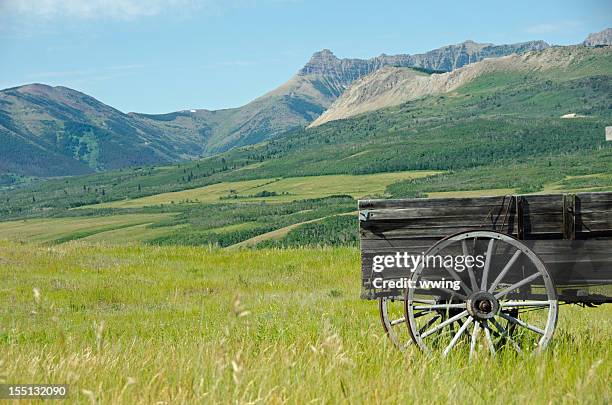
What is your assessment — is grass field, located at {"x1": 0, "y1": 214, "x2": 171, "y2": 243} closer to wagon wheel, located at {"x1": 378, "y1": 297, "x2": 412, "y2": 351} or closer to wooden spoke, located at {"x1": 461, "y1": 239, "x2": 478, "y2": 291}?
wagon wheel, located at {"x1": 378, "y1": 297, "x2": 412, "y2": 351}

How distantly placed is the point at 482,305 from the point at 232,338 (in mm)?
2970

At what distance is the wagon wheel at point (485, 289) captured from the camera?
663cm

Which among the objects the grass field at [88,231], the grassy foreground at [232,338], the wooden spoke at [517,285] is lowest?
the grass field at [88,231]

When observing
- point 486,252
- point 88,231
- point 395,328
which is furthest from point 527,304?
point 88,231

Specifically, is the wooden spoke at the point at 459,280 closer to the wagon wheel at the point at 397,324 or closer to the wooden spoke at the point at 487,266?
the wooden spoke at the point at 487,266

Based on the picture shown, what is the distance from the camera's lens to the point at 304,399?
4.68 m

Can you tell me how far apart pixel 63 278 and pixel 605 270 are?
13.3 metres

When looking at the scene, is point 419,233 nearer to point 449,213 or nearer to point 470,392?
point 449,213

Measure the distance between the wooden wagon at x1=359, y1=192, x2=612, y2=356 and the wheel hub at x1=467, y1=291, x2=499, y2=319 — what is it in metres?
0.01

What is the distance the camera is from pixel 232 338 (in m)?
8.16

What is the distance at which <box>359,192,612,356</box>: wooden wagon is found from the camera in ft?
22.6

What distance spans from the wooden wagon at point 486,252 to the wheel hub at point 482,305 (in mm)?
13

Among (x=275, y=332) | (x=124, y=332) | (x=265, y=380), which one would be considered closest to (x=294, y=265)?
(x=124, y=332)

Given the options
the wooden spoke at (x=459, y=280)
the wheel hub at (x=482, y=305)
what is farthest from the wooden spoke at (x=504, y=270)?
the wooden spoke at (x=459, y=280)
